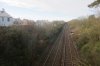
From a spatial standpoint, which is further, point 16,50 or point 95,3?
point 95,3

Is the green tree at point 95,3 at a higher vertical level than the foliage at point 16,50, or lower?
higher

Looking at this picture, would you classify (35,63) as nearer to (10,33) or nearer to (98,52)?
(10,33)

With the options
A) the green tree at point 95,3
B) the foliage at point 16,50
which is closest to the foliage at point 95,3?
the green tree at point 95,3

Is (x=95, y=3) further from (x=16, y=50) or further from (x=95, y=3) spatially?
(x=16, y=50)

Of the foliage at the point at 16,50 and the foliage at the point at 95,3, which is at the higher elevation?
the foliage at the point at 95,3

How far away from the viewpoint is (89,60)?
73.7 ft

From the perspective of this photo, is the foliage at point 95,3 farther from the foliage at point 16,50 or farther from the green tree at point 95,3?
the foliage at point 16,50

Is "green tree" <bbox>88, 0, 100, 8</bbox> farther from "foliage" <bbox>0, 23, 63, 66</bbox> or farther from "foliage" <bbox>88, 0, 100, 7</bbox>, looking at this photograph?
"foliage" <bbox>0, 23, 63, 66</bbox>

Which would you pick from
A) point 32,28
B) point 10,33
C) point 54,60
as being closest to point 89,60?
point 54,60

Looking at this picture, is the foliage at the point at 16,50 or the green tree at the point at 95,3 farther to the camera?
the green tree at the point at 95,3

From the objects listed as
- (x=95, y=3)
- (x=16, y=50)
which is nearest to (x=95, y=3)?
(x=95, y=3)

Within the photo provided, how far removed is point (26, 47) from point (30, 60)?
6.36 ft

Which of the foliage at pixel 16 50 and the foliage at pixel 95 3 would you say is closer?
the foliage at pixel 16 50

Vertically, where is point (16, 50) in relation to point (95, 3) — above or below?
below
